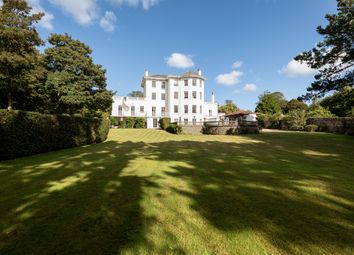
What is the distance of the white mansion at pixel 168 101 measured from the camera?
4925 centimetres

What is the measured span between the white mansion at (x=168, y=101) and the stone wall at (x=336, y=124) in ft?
65.6

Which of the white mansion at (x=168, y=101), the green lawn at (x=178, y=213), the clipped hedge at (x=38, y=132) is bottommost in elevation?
the green lawn at (x=178, y=213)

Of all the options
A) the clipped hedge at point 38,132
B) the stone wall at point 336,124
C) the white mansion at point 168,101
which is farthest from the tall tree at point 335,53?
the white mansion at point 168,101

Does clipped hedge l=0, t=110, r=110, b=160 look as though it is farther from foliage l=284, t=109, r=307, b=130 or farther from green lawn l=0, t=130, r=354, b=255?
foliage l=284, t=109, r=307, b=130

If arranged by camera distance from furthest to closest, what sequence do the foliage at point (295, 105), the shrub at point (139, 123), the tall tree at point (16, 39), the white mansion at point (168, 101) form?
1. the foliage at point (295, 105)
2. the white mansion at point (168, 101)
3. the shrub at point (139, 123)
4. the tall tree at point (16, 39)

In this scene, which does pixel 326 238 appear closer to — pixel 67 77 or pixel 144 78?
pixel 67 77

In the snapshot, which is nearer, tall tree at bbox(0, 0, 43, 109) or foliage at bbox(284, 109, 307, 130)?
tall tree at bbox(0, 0, 43, 109)

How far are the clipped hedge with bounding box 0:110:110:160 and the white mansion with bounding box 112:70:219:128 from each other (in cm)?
3101

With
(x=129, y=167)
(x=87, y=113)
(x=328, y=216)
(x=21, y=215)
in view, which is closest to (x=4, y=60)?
(x=129, y=167)

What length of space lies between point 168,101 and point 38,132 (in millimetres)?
38221

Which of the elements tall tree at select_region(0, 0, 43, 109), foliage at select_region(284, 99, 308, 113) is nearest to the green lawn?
tall tree at select_region(0, 0, 43, 109)

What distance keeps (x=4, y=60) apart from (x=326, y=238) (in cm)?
1757

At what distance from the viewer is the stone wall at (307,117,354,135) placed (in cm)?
2721

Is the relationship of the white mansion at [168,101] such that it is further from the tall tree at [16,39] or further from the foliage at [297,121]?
the tall tree at [16,39]
